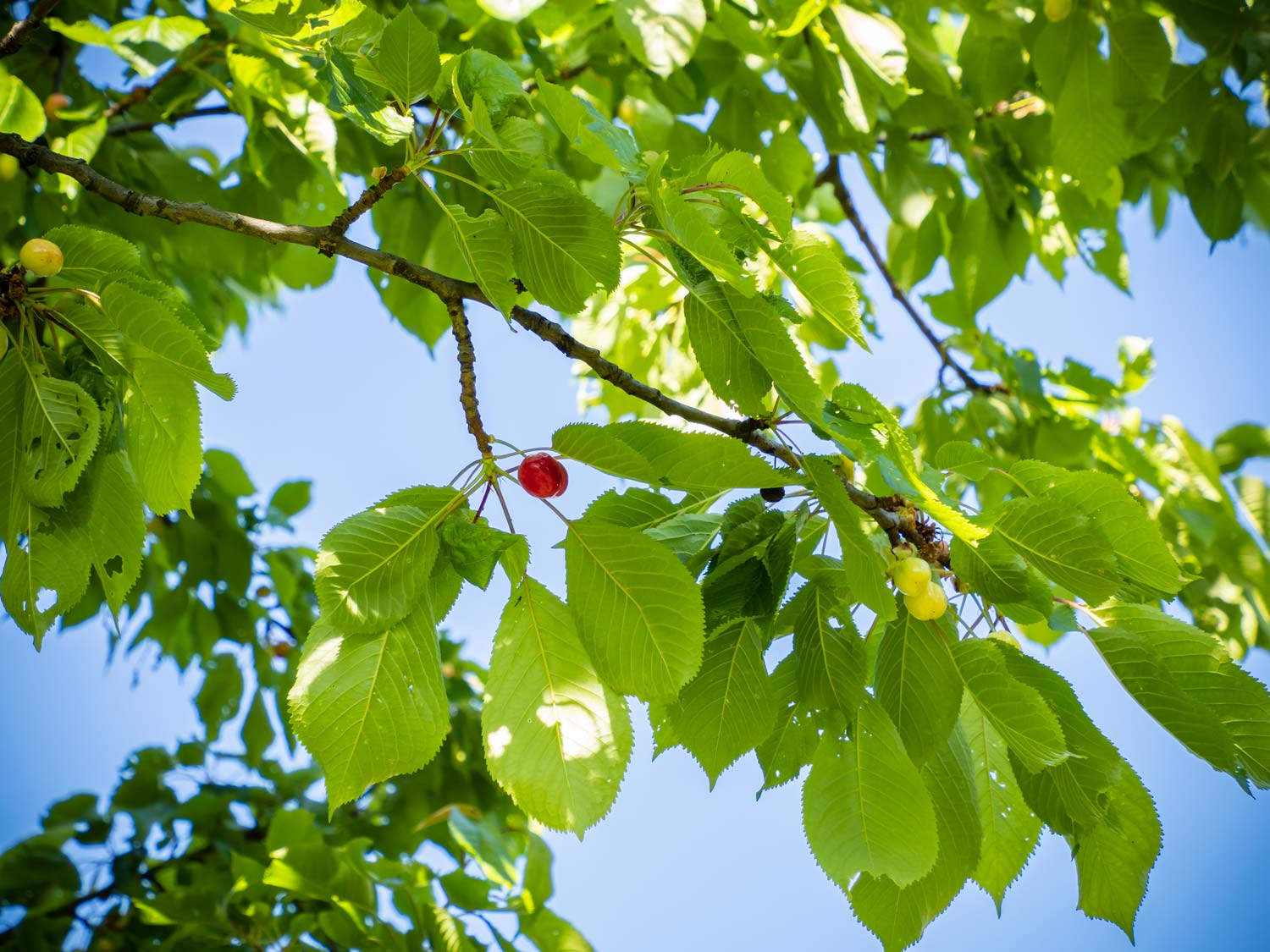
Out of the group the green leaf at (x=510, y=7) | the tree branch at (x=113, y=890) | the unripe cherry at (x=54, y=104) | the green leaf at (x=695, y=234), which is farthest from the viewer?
the tree branch at (x=113, y=890)

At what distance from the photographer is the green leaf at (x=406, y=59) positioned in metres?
0.78

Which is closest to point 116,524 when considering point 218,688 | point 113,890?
point 218,688

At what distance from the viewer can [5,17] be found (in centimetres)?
220

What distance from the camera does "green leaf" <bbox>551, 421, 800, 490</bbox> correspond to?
758mm

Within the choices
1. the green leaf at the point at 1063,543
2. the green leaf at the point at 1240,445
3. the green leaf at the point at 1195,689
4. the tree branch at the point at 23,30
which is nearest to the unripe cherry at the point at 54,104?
the tree branch at the point at 23,30

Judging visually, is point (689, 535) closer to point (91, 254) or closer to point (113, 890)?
point (91, 254)

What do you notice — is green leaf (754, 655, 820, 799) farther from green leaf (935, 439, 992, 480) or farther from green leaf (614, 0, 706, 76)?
green leaf (614, 0, 706, 76)

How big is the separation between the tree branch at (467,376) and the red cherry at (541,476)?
3 cm

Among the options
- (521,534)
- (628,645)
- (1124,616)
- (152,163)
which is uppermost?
(152,163)

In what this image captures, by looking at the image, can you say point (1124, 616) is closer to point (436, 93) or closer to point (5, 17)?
point (436, 93)

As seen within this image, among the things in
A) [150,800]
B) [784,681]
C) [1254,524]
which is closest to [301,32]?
→ [784,681]

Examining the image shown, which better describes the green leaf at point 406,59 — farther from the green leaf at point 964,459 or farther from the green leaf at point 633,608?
the green leaf at point 964,459

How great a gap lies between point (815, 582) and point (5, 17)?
7.56ft

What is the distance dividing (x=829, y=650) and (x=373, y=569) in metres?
0.38
